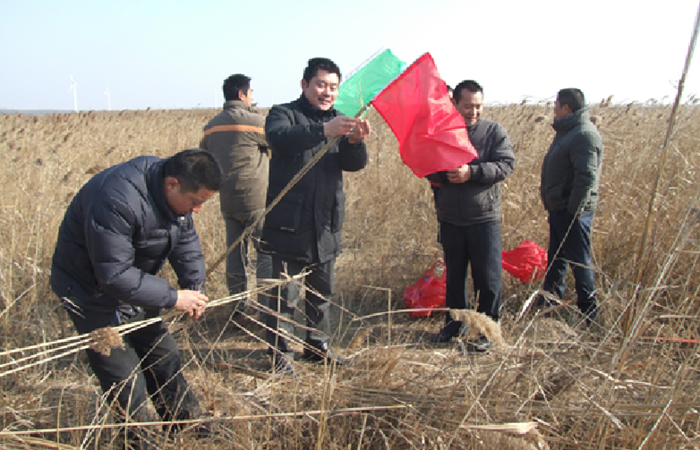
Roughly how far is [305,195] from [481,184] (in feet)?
3.89

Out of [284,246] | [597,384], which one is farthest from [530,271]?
[284,246]

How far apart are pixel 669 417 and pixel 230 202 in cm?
294

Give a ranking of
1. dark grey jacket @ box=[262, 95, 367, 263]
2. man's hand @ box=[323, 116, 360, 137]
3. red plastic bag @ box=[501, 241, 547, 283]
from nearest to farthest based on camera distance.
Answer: man's hand @ box=[323, 116, 360, 137]
dark grey jacket @ box=[262, 95, 367, 263]
red plastic bag @ box=[501, 241, 547, 283]

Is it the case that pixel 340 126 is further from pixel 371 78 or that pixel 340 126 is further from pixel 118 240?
pixel 118 240

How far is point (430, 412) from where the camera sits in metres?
1.59

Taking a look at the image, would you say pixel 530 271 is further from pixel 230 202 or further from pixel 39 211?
pixel 39 211

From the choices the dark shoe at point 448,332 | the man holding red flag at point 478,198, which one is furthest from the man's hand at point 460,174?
the dark shoe at point 448,332

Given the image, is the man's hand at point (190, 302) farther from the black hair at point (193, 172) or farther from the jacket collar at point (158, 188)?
the black hair at point (193, 172)

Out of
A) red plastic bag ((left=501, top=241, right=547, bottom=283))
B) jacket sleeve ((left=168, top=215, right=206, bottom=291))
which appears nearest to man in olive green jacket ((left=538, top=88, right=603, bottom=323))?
red plastic bag ((left=501, top=241, right=547, bottom=283))

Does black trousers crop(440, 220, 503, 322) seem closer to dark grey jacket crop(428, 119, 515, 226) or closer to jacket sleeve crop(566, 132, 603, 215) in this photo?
dark grey jacket crop(428, 119, 515, 226)

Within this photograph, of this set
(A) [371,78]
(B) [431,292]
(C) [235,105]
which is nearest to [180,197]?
(A) [371,78]

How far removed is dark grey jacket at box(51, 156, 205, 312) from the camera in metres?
1.67

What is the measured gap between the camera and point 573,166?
332cm

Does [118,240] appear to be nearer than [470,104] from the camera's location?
Yes
